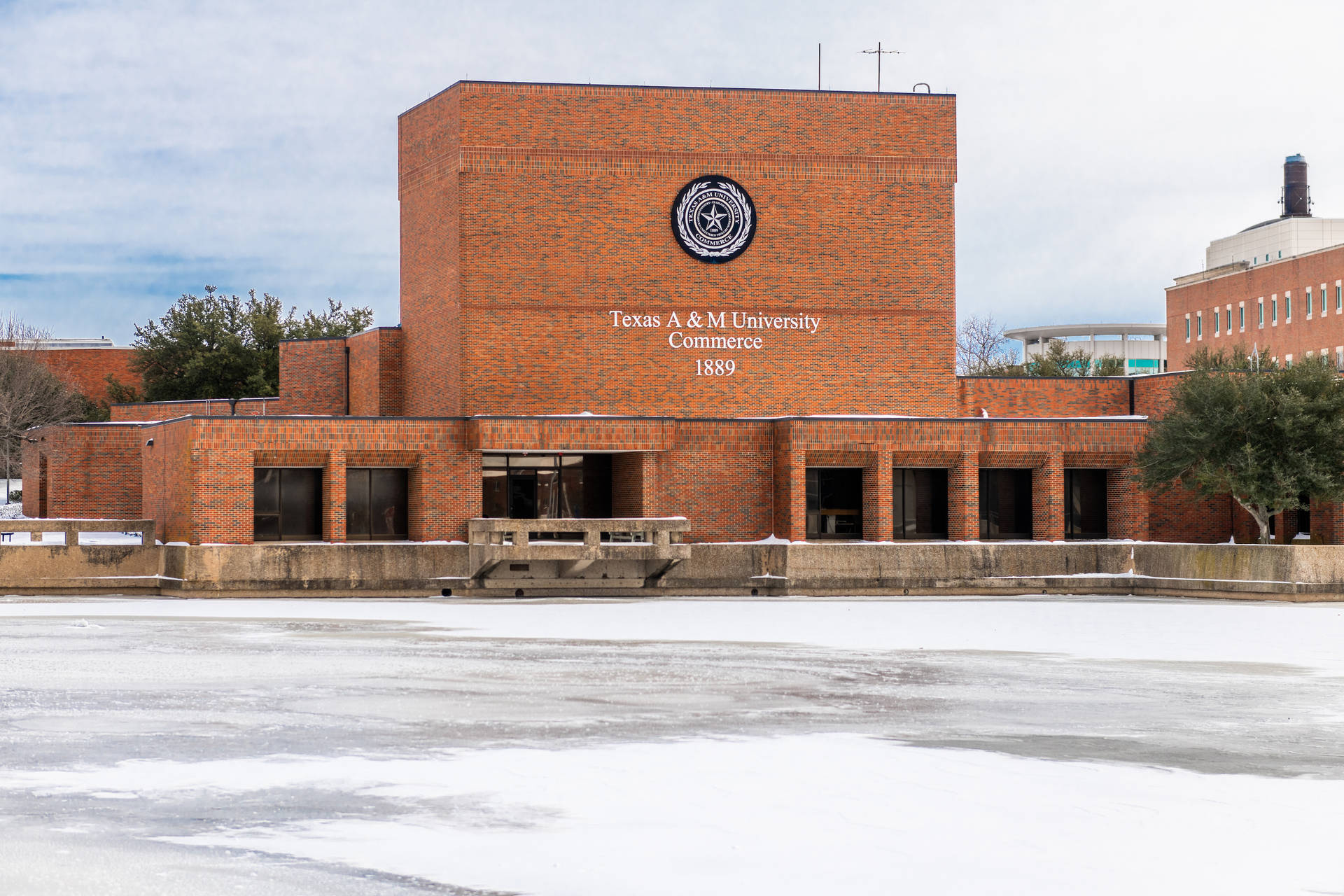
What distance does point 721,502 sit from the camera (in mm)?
39469

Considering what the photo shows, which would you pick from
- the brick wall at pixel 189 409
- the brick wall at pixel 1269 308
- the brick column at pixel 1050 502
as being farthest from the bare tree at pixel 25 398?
the brick wall at pixel 1269 308

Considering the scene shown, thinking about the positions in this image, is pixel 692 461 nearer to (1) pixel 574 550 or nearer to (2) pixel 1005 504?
(1) pixel 574 550

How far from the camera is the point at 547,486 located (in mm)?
40312

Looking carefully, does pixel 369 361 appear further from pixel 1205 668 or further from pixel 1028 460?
pixel 1205 668

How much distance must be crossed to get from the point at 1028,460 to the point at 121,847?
34.5 meters

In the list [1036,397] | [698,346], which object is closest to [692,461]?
[698,346]

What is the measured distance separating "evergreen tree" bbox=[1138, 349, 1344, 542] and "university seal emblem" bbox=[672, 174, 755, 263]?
12886mm

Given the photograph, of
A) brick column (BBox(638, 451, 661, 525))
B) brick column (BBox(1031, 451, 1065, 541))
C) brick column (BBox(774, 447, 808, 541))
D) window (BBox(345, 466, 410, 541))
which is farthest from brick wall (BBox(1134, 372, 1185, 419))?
window (BBox(345, 466, 410, 541))

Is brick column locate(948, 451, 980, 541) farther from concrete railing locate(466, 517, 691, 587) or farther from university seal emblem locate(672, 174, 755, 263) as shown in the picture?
university seal emblem locate(672, 174, 755, 263)

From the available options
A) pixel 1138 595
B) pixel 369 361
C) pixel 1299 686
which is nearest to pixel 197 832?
pixel 1299 686

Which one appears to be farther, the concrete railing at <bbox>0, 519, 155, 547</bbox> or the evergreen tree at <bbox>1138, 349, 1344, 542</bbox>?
the evergreen tree at <bbox>1138, 349, 1344, 542</bbox>

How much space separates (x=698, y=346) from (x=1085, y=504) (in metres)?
12.2

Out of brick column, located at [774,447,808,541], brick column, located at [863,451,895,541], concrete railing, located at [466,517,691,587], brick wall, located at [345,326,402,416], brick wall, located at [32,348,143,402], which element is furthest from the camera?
brick wall, located at [32,348,143,402]

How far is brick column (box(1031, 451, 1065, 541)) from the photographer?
40375 millimetres
